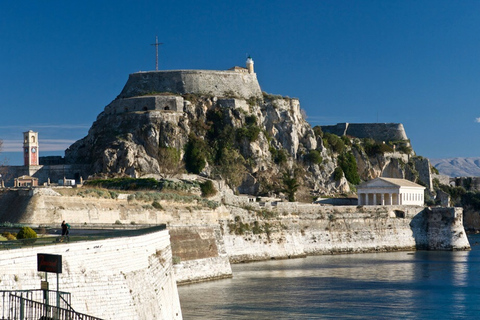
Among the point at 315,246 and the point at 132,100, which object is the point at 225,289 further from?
the point at 132,100

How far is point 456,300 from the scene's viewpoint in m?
45.9

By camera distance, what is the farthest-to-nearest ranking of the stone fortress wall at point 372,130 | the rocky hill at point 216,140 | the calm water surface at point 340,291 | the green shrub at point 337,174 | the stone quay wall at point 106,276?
the stone fortress wall at point 372,130, the green shrub at point 337,174, the rocky hill at point 216,140, the calm water surface at point 340,291, the stone quay wall at point 106,276

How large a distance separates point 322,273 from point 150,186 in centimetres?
1584

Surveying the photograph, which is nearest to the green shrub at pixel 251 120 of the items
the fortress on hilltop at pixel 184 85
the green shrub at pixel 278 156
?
the fortress on hilltop at pixel 184 85

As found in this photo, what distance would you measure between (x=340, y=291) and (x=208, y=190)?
2007 centimetres

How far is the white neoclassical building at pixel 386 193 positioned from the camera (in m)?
89.1

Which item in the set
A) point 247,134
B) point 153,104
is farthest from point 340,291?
point 153,104

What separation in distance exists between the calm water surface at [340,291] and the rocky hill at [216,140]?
984 inches

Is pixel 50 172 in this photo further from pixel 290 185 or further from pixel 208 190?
pixel 208 190

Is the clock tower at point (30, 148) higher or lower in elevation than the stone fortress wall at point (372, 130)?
lower

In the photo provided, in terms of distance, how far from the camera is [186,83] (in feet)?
327

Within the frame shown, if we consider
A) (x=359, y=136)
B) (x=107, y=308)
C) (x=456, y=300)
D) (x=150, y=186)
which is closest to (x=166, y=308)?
(x=107, y=308)

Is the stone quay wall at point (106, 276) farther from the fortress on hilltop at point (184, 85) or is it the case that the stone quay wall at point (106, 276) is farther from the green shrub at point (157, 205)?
the fortress on hilltop at point (184, 85)

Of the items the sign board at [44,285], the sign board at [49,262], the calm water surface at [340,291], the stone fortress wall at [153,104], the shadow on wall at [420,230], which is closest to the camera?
the sign board at [49,262]
